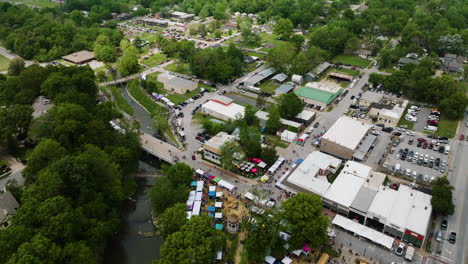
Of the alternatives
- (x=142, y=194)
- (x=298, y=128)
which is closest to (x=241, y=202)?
(x=142, y=194)

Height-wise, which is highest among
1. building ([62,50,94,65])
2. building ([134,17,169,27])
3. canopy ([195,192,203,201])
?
canopy ([195,192,203,201])

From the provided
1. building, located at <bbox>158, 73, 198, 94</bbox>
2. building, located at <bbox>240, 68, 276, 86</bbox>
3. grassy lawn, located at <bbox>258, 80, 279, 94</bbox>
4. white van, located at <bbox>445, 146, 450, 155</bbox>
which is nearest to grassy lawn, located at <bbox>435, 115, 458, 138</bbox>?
white van, located at <bbox>445, 146, 450, 155</bbox>

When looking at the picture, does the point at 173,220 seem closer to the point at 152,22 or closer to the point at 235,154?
the point at 235,154

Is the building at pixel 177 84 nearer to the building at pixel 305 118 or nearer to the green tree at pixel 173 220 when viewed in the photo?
the building at pixel 305 118

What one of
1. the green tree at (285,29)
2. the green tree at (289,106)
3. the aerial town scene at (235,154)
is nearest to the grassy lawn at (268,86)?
the aerial town scene at (235,154)

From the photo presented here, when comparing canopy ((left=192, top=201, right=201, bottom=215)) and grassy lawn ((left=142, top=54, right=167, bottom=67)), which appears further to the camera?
grassy lawn ((left=142, top=54, right=167, bottom=67))

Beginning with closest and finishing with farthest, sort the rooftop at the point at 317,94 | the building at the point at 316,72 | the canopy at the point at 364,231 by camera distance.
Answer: the canopy at the point at 364,231
the rooftop at the point at 317,94
the building at the point at 316,72

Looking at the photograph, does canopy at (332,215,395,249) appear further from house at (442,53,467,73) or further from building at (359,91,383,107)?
house at (442,53,467,73)
